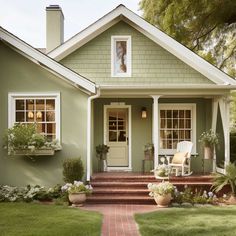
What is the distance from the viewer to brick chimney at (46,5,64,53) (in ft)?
51.0

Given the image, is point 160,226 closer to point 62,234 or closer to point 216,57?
point 62,234

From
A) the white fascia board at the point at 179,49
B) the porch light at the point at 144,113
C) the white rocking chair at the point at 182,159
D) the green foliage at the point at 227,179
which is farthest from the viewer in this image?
the porch light at the point at 144,113

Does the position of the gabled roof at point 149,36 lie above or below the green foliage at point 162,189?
above

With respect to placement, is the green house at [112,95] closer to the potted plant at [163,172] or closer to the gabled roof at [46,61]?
the gabled roof at [46,61]

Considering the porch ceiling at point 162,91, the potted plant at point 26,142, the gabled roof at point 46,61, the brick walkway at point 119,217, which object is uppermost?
the gabled roof at point 46,61

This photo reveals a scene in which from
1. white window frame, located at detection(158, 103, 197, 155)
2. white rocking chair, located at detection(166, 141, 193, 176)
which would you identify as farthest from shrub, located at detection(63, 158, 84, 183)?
white window frame, located at detection(158, 103, 197, 155)

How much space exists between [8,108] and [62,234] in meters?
5.66

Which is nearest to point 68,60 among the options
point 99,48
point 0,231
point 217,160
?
point 99,48

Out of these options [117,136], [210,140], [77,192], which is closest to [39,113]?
[77,192]

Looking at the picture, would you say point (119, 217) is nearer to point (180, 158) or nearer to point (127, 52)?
point (180, 158)

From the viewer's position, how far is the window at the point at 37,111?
1233 centimetres

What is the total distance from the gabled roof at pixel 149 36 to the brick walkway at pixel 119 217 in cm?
518

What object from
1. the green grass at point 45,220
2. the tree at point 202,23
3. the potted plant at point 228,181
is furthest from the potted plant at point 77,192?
the tree at point 202,23

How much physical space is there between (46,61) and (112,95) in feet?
8.41
